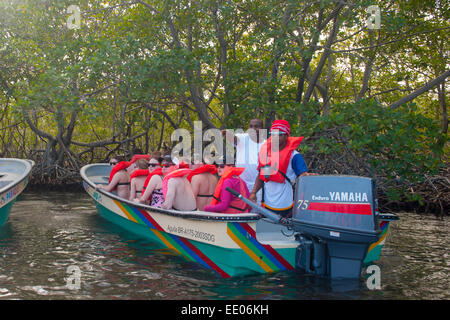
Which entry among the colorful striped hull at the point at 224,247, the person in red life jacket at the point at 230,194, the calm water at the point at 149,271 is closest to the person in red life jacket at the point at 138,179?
the calm water at the point at 149,271

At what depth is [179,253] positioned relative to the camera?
568 centimetres

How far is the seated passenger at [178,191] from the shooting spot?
5484 millimetres

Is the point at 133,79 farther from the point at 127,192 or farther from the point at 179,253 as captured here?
the point at 179,253

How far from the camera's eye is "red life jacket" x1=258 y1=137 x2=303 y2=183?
4.39 m

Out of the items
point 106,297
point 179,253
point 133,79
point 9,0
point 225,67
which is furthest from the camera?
point 9,0

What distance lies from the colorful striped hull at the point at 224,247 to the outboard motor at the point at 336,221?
0.43 metres

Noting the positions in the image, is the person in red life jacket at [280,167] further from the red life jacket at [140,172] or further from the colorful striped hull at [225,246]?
the red life jacket at [140,172]

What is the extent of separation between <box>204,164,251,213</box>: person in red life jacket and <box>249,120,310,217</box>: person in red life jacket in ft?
1.46

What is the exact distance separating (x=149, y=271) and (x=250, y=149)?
1.85 meters

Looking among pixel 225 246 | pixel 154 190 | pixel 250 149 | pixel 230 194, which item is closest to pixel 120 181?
pixel 154 190

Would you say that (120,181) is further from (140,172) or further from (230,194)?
(230,194)

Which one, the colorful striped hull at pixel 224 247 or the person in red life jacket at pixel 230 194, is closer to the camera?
the colorful striped hull at pixel 224 247

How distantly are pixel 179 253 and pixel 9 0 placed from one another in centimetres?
990
